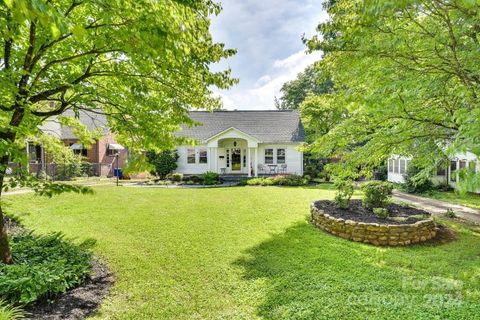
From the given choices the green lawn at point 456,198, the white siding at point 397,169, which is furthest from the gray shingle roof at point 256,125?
the green lawn at point 456,198

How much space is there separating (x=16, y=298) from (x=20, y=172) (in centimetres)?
216

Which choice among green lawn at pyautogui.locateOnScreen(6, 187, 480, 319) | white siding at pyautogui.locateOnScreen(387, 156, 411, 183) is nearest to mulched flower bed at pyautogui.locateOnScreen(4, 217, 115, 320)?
green lawn at pyautogui.locateOnScreen(6, 187, 480, 319)

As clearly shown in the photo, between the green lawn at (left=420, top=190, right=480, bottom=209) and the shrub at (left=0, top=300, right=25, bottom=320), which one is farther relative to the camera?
the green lawn at (left=420, top=190, right=480, bottom=209)

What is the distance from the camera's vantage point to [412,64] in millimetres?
4824

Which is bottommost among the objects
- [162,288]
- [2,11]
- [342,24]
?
[162,288]

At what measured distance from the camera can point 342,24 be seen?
5070 millimetres

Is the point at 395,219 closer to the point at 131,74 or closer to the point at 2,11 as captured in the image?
the point at 131,74

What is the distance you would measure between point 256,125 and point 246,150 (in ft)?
10.5

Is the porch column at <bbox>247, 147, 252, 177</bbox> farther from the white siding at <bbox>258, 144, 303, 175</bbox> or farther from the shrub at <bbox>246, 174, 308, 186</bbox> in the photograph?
the shrub at <bbox>246, 174, 308, 186</bbox>

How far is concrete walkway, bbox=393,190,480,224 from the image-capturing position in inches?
432

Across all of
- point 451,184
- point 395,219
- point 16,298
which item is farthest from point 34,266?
point 451,184

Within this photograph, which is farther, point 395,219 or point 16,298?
point 395,219

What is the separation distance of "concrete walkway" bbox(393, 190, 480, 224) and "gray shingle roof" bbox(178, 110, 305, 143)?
11.1m

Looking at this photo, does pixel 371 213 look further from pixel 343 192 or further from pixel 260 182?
pixel 260 182
